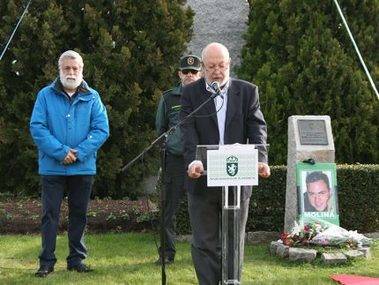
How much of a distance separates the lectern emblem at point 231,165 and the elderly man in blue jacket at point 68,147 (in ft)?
6.73

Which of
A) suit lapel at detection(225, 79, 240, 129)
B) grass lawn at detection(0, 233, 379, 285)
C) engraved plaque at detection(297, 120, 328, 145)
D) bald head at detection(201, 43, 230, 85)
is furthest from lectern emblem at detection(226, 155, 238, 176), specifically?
engraved plaque at detection(297, 120, 328, 145)

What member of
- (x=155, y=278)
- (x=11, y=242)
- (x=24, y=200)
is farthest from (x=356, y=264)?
(x=24, y=200)

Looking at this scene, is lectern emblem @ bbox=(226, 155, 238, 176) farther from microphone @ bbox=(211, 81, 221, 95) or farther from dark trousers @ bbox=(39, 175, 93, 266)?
dark trousers @ bbox=(39, 175, 93, 266)

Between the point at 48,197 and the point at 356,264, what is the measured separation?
3.09 m

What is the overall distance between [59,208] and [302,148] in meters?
2.98

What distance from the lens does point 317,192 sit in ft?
25.5

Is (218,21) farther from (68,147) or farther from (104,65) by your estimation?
(68,147)

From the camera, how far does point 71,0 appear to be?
10367 mm

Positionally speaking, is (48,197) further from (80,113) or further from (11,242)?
(11,242)

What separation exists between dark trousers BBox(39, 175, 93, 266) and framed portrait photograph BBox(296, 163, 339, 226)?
8.43ft

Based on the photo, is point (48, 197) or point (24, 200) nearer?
point (48, 197)

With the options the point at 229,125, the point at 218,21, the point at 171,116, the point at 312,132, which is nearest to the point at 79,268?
the point at 171,116

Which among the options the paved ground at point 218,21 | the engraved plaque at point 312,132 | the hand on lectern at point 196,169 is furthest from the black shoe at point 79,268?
the paved ground at point 218,21

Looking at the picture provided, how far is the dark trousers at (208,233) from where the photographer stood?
495cm
